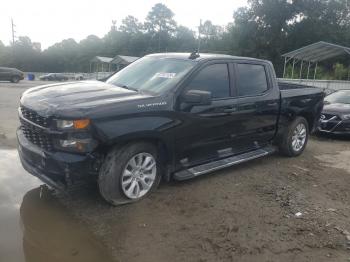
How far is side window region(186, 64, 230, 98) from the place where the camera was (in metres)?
4.93

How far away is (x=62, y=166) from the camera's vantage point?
3.75 meters

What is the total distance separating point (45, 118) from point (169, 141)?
1.52m

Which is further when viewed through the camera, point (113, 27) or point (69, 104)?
point (113, 27)

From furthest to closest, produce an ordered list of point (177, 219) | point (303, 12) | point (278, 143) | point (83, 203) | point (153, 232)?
point (303, 12) → point (278, 143) → point (83, 203) → point (177, 219) → point (153, 232)

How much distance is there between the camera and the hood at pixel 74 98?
3838mm

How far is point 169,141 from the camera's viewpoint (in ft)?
14.9

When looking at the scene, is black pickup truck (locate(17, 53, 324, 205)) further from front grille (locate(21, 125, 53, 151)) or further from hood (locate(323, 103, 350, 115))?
hood (locate(323, 103, 350, 115))

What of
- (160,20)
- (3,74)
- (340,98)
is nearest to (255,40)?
(3,74)

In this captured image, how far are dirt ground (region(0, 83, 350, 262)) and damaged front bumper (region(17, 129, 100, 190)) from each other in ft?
1.58

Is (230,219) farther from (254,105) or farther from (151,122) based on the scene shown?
(254,105)

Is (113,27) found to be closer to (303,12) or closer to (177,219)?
(303,12)

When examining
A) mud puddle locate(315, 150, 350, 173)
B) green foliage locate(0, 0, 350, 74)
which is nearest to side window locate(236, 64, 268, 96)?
mud puddle locate(315, 150, 350, 173)

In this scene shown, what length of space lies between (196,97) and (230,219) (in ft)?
5.04

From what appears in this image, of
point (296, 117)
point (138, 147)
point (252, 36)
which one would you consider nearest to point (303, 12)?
point (252, 36)
